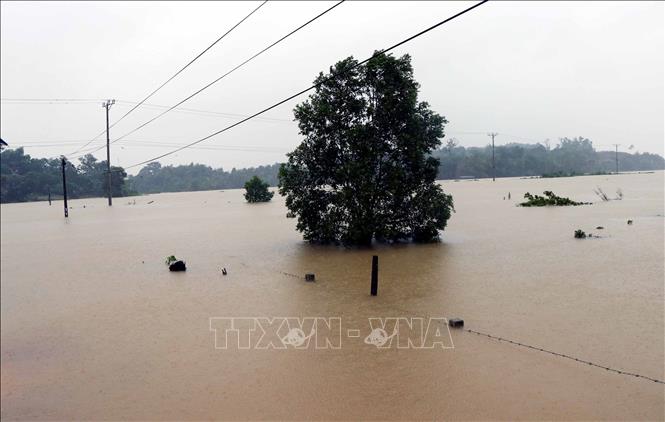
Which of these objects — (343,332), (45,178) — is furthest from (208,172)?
(343,332)

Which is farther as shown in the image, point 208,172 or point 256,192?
point 208,172

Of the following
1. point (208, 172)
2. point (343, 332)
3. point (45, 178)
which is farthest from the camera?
point (208, 172)

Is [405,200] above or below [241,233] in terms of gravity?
above

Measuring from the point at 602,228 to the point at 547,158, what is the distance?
104 metres

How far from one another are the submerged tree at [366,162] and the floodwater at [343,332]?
121cm

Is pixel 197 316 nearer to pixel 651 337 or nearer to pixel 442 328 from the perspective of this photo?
pixel 442 328

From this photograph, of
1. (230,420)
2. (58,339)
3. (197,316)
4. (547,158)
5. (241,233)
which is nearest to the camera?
(230,420)

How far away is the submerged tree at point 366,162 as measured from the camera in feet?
57.4

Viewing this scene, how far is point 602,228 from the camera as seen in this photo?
69.4 feet

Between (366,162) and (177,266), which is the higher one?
(366,162)

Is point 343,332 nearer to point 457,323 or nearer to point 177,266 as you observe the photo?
point 457,323

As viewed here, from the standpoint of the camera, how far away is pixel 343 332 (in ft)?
28.4

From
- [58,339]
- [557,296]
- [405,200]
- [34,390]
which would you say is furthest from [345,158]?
[34,390]

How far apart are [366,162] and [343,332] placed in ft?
31.1
